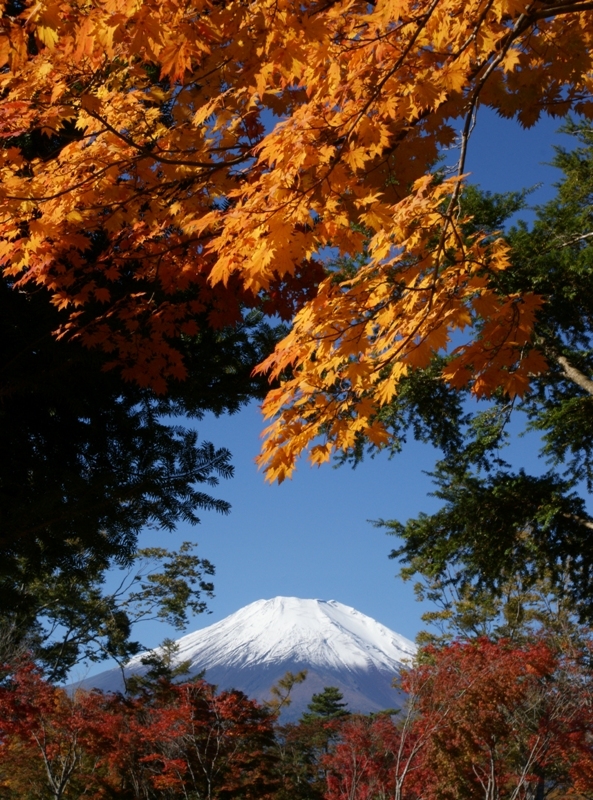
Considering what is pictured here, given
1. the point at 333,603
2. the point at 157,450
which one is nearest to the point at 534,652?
the point at 157,450

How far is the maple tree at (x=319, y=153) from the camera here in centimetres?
321

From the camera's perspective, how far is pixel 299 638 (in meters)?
144

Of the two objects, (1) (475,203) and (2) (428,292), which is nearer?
(2) (428,292)

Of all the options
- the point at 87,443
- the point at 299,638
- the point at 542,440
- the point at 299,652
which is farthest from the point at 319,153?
the point at 299,638

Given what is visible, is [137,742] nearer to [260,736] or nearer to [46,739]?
[46,739]

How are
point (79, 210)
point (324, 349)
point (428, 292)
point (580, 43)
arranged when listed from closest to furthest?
point (324, 349)
point (428, 292)
point (580, 43)
point (79, 210)

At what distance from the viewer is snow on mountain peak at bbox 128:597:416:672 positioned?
132 metres

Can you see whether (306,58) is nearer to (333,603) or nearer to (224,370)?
(224,370)

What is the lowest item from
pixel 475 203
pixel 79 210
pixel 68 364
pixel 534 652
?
pixel 534 652

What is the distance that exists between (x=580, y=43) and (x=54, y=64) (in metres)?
3.13

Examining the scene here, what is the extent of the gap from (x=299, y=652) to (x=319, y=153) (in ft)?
478

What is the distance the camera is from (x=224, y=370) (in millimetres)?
6629

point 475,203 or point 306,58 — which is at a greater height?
point 475,203

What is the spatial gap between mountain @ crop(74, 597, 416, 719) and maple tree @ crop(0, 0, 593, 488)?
114 metres
